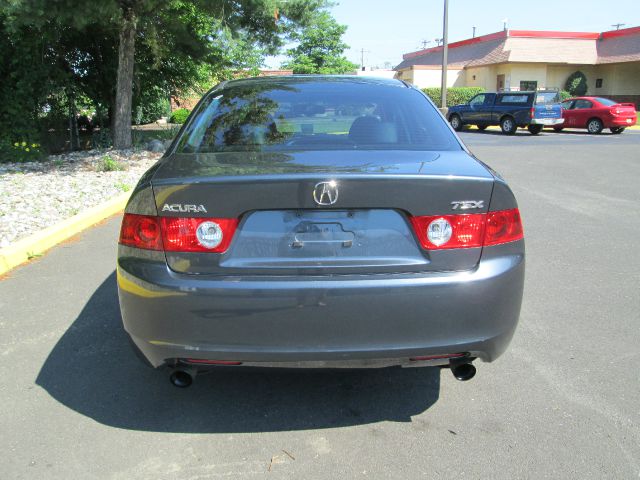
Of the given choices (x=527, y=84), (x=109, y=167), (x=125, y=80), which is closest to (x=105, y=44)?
(x=125, y=80)

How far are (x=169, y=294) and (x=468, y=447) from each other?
1.54 metres

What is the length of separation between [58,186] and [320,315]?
7505mm

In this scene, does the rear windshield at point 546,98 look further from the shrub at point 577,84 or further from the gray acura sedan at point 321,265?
the gray acura sedan at point 321,265

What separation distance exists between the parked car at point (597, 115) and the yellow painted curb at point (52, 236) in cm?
2109

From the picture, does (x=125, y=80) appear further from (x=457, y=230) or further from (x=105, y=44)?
(x=457, y=230)

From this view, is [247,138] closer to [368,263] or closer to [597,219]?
[368,263]

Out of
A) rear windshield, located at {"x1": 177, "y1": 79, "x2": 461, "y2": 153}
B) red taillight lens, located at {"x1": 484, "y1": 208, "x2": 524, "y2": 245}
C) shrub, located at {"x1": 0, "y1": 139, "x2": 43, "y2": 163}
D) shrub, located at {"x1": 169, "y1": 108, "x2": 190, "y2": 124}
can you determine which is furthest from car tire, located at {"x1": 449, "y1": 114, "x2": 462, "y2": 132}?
red taillight lens, located at {"x1": 484, "y1": 208, "x2": 524, "y2": 245}

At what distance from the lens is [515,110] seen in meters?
22.9

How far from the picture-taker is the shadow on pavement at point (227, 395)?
110 inches

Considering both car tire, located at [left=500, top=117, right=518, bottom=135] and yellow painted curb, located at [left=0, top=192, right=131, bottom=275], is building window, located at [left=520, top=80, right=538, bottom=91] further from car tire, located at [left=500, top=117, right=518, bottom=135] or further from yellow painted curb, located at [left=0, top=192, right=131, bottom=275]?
yellow painted curb, located at [left=0, top=192, right=131, bottom=275]

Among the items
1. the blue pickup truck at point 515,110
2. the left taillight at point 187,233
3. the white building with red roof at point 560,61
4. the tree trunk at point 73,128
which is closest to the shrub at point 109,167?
the tree trunk at point 73,128

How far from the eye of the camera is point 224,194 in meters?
2.37

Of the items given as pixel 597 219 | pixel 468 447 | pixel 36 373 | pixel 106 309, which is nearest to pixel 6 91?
pixel 106 309

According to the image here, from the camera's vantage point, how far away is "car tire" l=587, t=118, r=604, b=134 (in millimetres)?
22875
